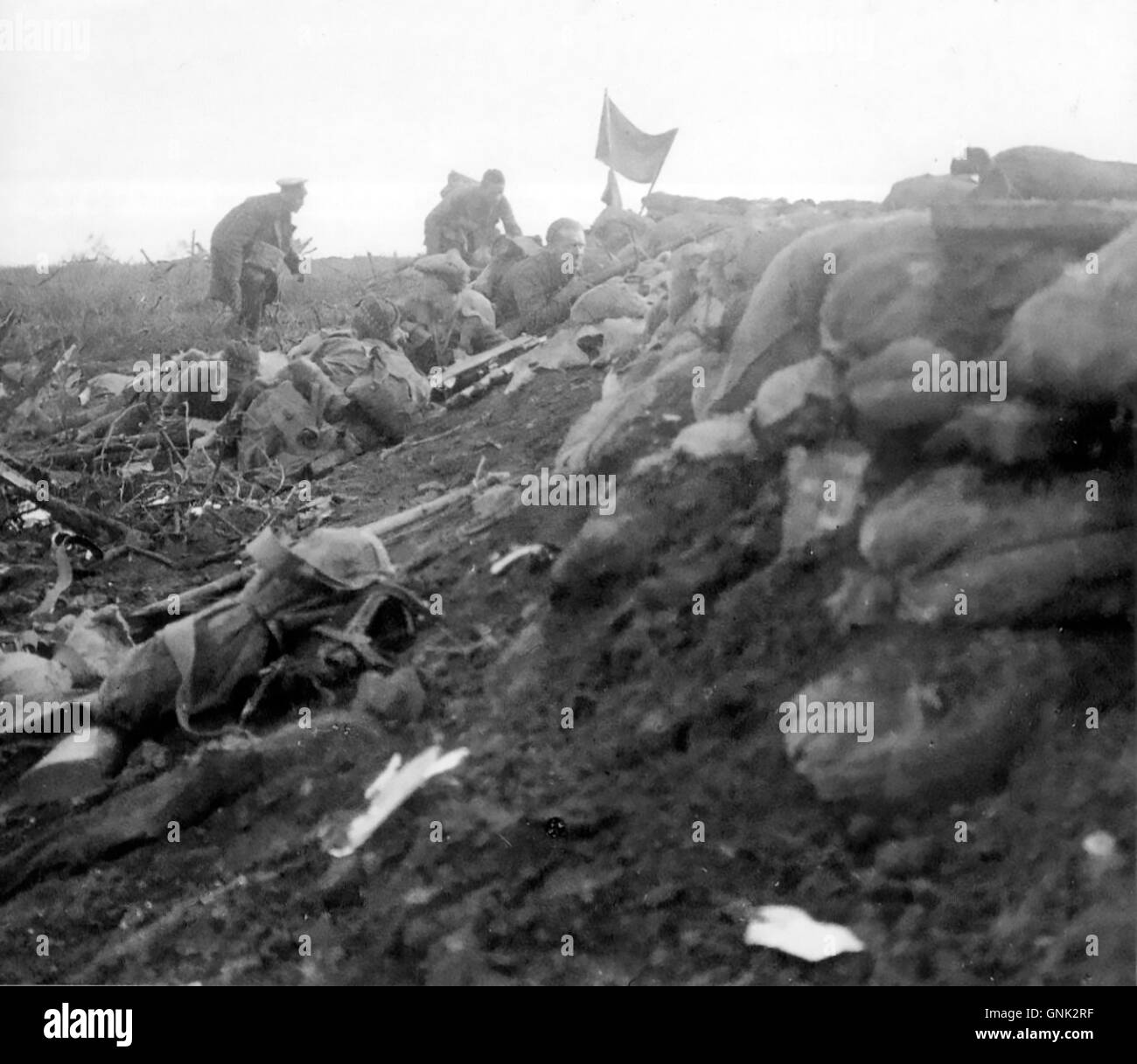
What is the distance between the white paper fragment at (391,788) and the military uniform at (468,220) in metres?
1.41

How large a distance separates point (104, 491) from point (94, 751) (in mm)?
743

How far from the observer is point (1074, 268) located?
263cm

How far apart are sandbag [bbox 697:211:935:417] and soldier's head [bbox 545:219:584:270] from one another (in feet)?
1.78

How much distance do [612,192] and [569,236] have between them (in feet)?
0.61

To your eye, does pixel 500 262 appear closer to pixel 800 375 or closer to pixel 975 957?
pixel 800 375

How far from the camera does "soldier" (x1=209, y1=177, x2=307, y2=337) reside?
9.95 feet

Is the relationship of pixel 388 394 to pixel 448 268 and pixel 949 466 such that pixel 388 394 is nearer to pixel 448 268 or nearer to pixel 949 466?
pixel 448 268

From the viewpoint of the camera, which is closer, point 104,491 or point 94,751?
point 94,751

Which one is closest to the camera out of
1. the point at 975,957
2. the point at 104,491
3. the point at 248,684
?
the point at 975,957

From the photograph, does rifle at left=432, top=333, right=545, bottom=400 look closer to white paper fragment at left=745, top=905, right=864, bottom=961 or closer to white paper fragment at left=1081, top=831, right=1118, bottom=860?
white paper fragment at left=745, top=905, right=864, bottom=961

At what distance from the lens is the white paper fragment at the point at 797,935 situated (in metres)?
2.48

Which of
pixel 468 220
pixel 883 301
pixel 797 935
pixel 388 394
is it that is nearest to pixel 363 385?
pixel 388 394
